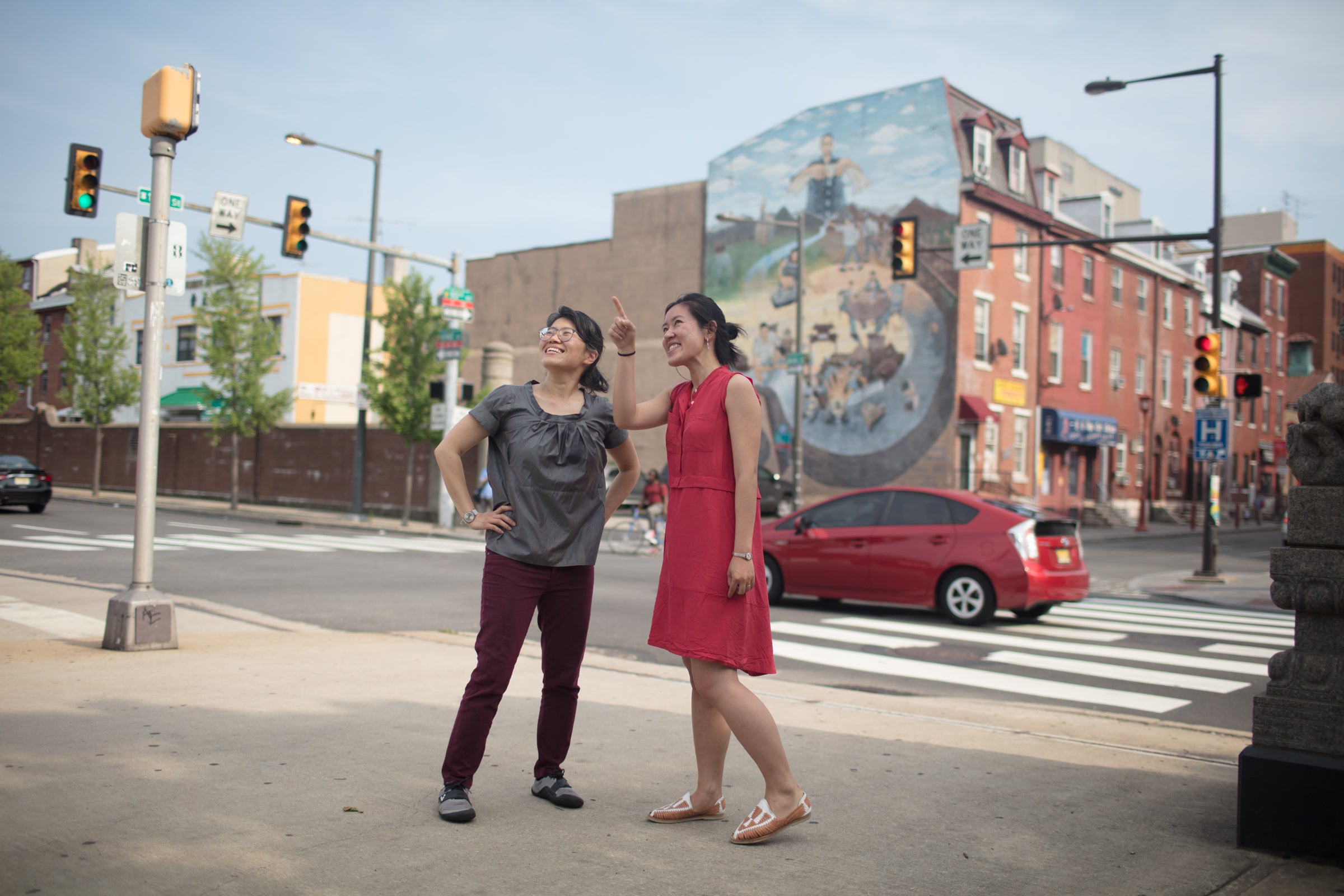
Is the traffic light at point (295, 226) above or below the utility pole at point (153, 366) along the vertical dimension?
above

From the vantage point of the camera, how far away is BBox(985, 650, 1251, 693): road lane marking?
8484 mm

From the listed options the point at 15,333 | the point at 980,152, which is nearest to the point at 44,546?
the point at 15,333

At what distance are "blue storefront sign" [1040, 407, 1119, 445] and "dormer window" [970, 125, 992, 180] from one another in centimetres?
868

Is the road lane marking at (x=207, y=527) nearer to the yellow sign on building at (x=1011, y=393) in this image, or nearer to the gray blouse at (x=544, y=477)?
the gray blouse at (x=544, y=477)

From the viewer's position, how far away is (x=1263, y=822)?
379 cm

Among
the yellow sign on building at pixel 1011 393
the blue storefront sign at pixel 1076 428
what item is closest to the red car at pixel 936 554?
the yellow sign on building at pixel 1011 393

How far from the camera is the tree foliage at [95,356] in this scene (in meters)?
36.6

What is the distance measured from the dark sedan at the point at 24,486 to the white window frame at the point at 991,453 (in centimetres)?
2640

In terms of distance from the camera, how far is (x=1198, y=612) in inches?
548

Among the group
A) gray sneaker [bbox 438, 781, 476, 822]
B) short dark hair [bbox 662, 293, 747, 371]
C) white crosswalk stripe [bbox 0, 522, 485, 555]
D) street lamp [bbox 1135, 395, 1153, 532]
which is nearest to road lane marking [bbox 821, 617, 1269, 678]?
short dark hair [bbox 662, 293, 747, 371]

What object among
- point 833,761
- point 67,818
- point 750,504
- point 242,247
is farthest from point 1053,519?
point 242,247

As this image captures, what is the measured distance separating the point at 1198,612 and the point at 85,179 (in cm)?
1459

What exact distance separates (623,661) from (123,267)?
4.78 metres

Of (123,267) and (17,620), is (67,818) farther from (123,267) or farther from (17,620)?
(17,620)
